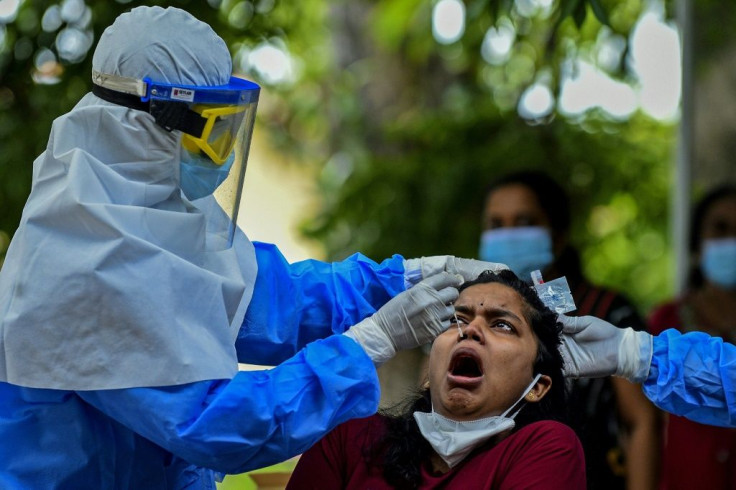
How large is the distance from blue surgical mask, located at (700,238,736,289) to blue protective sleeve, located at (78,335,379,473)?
2608 millimetres

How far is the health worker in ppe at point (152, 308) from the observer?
2594 mm

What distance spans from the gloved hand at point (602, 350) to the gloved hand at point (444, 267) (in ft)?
0.92

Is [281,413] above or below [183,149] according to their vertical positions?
below

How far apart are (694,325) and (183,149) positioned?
2.72 metres

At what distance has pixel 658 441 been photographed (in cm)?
443

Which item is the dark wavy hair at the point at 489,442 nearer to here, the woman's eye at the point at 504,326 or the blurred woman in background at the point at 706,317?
the woman's eye at the point at 504,326

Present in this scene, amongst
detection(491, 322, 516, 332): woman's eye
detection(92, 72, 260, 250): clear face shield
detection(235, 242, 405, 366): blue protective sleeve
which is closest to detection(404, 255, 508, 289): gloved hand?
detection(235, 242, 405, 366): blue protective sleeve

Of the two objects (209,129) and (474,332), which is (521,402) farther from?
(209,129)

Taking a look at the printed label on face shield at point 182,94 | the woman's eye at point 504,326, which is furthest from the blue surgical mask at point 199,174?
the woman's eye at point 504,326

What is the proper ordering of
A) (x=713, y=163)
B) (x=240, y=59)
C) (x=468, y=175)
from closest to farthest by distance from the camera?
(x=240, y=59) < (x=468, y=175) < (x=713, y=163)

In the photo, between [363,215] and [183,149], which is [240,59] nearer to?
[363,215]

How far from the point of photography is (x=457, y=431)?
2.92 m

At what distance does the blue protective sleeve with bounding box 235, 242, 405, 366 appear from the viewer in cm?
316

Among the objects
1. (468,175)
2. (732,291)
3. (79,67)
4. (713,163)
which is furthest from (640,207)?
(79,67)
